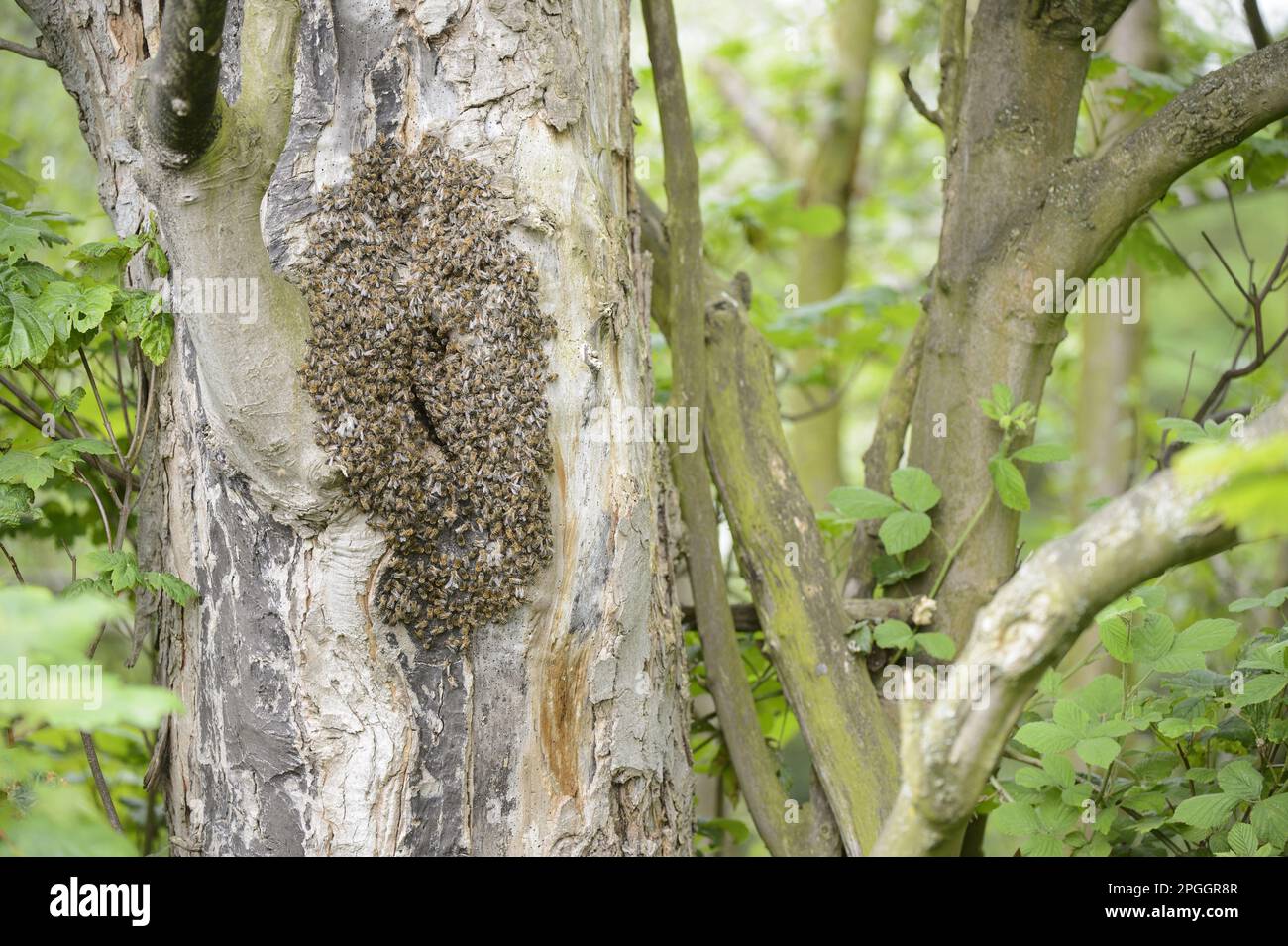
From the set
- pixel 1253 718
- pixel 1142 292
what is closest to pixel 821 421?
pixel 1142 292

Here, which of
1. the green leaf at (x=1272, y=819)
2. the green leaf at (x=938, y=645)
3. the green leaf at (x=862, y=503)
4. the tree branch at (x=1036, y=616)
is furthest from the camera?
the green leaf at (x=862, y=503)

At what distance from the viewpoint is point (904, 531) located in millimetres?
3098

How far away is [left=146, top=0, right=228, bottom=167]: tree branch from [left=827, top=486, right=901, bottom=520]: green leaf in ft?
6.59

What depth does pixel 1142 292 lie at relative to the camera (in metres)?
7.16

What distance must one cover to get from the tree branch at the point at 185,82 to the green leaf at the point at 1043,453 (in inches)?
93.8

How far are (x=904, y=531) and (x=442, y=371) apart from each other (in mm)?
1544

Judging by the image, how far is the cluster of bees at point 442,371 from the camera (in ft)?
7.47

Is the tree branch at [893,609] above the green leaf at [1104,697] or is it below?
above

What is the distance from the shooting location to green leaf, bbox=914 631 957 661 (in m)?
2.98

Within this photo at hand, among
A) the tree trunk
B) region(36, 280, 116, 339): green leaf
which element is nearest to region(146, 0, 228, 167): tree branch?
the tree trunk

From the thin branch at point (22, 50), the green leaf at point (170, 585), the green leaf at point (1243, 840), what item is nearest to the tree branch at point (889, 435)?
the green leaf at point (1243, 840)

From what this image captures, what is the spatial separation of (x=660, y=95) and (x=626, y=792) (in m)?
2.24

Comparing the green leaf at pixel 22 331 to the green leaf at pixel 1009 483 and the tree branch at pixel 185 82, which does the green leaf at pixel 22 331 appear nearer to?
the tree branch at pixel 185 82
